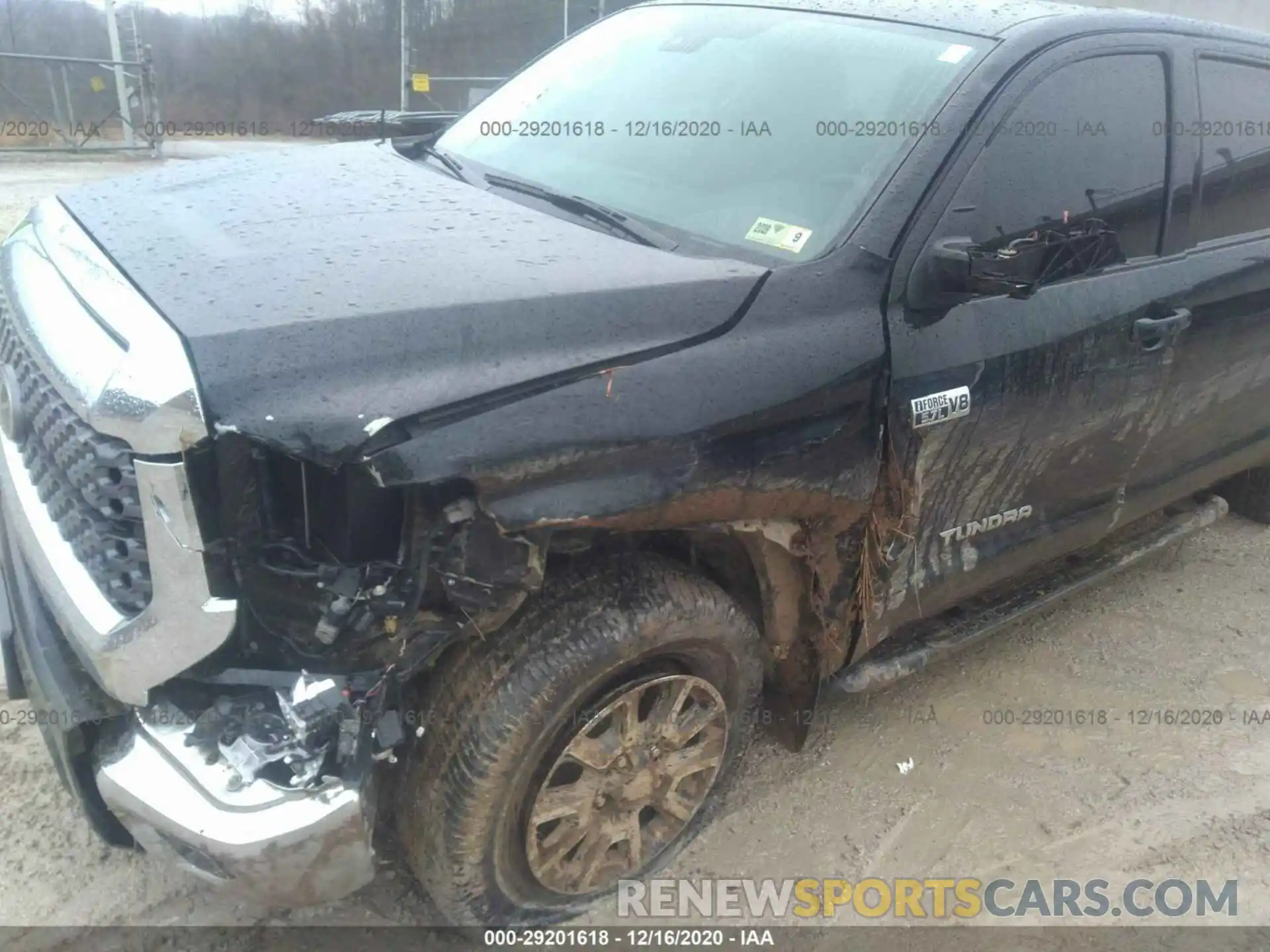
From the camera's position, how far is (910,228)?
227 centimetres

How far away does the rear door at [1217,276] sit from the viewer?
3.00 metres

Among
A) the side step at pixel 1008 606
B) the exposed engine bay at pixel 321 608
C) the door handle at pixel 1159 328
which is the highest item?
the door handle at pixel 1159 328

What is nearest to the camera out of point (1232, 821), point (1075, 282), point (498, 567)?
point (498, 567)

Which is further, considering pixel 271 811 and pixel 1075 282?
pixel 1075 282

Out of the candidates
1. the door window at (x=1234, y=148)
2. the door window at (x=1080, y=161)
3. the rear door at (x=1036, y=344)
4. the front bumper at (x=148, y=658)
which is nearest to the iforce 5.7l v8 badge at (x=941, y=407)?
the rear door at (x=1036, y=344)

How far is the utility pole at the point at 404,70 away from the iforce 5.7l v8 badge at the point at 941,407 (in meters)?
14.4

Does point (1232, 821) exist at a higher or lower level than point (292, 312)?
lower

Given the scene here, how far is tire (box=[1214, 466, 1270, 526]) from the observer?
4.52m

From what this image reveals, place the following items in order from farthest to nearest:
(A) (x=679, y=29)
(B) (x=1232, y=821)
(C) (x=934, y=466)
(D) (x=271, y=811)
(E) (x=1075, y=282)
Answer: (A) (x=679, y=29) < (B) (x=1232, y=821) < (E) (x=1075, y=282) < (C) (x=934, y=466) < (D) (x=271, y=811)

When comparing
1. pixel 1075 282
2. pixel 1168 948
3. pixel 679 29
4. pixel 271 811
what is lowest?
pixel 1168 948

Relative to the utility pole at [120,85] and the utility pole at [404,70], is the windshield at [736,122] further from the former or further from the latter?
the utility pole at [120,85]

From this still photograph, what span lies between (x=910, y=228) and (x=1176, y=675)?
218cm

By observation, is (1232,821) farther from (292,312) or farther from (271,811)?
(292,312)

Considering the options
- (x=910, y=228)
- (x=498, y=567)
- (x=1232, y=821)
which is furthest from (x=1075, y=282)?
(x=498, y=567)
